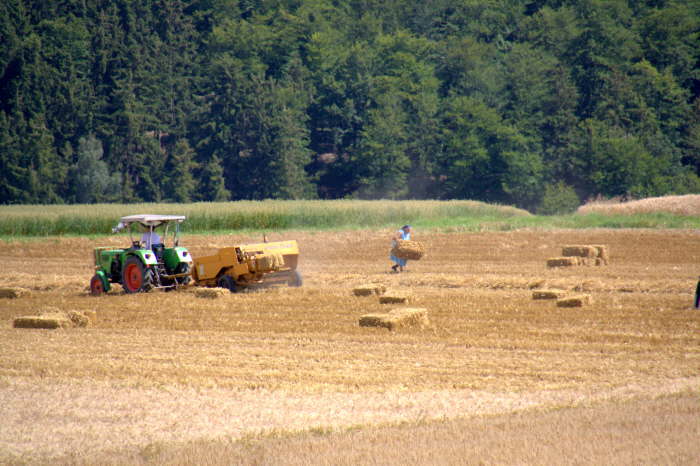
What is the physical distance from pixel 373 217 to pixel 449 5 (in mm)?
65320

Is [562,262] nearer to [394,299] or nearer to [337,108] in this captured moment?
[394,299]

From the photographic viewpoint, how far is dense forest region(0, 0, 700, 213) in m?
80.8

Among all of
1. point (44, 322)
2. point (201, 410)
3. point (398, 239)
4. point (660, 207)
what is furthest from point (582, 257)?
point (660, 207)

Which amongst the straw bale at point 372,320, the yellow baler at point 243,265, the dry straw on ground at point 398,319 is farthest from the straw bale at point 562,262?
the straw bale at point 372,320

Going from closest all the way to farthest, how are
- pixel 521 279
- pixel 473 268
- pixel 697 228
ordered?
pixel 521 279 < pixel 473 268 < pixel 697 228

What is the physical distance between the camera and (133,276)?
2266 cm

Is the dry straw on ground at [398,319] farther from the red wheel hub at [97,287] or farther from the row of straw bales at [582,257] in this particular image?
the row of straw bales at [582,257]

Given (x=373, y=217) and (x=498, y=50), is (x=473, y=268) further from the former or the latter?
(x=498, y=50)

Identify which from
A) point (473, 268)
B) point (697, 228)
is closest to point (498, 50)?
point (697, 228)

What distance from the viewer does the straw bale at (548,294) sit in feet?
67.4

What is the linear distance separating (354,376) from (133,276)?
10.6 metres

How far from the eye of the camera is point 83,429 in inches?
432

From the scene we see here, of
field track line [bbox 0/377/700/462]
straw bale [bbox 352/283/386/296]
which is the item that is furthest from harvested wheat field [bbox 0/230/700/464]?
straw bale [bbox 352/283/386/296]

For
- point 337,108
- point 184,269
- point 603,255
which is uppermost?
point 337,108
